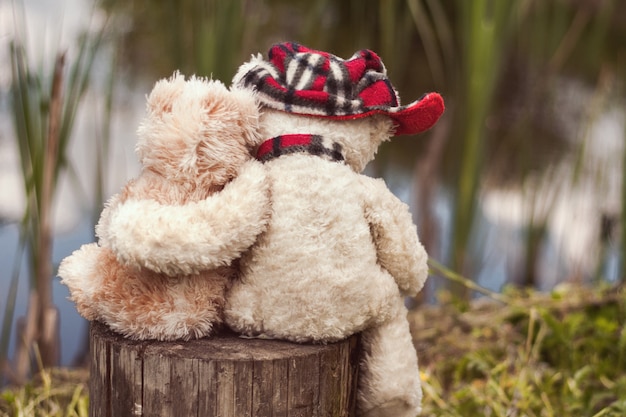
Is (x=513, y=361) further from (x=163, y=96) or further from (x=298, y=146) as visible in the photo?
(x=163, y=96)

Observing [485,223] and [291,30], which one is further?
[291,30]

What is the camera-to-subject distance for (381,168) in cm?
220

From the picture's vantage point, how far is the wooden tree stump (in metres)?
0.90

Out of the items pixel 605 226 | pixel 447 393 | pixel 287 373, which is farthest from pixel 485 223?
pixel 287 373

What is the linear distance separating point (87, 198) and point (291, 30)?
2.52 meters

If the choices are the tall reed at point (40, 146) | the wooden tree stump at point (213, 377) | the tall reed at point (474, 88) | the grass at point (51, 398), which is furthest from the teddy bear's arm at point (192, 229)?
the tall reed at point (474, 88)

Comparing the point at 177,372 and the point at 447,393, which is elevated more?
the point at 177,372

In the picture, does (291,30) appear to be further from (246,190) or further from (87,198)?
(246,190)

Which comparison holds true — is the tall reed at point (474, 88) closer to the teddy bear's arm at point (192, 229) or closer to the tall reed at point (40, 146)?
the tall reed at point (40, 146)

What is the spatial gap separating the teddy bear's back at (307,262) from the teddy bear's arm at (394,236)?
31 millimetres

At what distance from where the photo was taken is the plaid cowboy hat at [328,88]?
938 mm

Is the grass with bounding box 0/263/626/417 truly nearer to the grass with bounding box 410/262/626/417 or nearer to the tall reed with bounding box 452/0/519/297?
the grass with bounding box 410/262/626/417

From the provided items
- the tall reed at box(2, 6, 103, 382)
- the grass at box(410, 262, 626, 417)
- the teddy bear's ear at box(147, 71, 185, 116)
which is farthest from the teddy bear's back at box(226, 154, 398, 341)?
the tall reed at box(2, 6, 103, 382)

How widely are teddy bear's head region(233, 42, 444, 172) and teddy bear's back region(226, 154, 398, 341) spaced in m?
0.05
